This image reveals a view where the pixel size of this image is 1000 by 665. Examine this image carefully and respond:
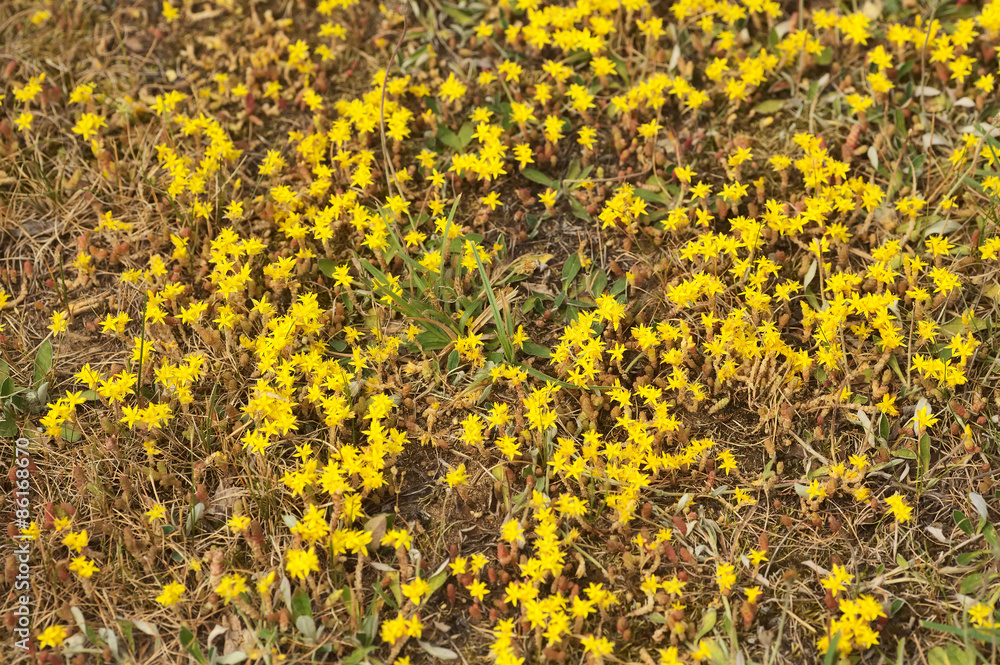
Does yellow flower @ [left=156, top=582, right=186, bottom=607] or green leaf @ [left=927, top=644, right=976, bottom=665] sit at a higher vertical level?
yellow flower @ [left=156, top=582, right=186, bottom=607]

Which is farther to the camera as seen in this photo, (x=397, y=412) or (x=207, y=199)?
(x=207, y=199)

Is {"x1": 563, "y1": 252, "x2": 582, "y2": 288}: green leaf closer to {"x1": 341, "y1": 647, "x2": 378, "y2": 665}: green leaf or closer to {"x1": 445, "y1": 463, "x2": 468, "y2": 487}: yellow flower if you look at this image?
{"x1": 445, "y1": 463, "x2": 468, "y2": 487}: yellow flower

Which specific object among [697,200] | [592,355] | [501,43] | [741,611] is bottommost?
[741,611]

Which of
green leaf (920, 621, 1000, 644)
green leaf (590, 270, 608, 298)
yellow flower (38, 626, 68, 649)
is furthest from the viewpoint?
green leaf (590, 270, 608, 298)

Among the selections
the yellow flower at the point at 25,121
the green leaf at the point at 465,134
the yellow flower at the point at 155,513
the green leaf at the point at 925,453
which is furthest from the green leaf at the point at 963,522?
the yellow flower at the point at 25,121

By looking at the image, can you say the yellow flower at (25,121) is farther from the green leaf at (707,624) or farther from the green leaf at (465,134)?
the green leaf at (707,624)

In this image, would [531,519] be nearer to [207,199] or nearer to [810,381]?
[810,381]

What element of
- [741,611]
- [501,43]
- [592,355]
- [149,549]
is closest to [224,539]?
[149,549]

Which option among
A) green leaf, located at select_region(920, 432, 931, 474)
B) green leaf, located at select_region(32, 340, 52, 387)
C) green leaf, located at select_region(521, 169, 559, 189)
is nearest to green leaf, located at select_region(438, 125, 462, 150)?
green leaf, located at select_region(521, 169, 559, 189)

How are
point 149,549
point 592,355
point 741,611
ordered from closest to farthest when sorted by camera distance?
point 741,611, point 149,549, point 592,355
